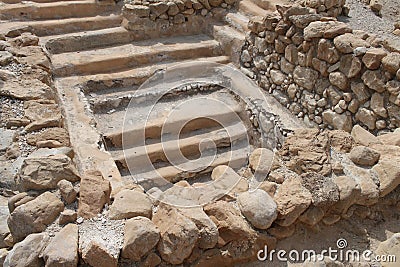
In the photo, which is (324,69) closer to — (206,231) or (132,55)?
(132,55)

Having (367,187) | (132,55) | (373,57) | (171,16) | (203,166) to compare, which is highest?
(373,57)

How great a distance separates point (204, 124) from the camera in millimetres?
5047

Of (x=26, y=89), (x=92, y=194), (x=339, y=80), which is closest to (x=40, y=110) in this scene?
(x=26, y=89)

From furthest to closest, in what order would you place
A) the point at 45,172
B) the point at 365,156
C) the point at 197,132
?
the point at 197,132 < the point at 365,156 < the point at 45,172

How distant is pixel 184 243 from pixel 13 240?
928mm

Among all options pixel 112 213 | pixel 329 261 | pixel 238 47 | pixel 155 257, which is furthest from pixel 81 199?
pixel 238 47

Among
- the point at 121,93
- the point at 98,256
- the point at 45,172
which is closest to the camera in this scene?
the point at 98,256

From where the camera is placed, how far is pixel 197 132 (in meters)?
5.00

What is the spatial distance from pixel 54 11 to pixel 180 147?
263 centimetres

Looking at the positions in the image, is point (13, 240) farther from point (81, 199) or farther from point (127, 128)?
point (127, 128)

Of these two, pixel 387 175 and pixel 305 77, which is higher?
pixel 387 175

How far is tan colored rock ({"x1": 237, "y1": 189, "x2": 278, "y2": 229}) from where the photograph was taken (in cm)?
241

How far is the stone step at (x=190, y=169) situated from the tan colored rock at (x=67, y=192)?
5.72ft

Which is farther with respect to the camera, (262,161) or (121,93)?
(121,93)
